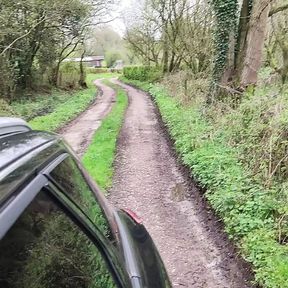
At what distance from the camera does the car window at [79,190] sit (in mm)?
1681

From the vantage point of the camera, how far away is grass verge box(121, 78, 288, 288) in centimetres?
413

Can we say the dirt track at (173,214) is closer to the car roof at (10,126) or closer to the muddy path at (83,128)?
the muddy path at (83,128)

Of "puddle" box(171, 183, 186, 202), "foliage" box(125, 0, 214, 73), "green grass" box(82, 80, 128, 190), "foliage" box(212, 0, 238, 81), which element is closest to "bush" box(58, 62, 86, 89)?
"foliage" box(125, 0, 214, 73)

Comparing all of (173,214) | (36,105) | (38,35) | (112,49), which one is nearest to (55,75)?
(38,35)

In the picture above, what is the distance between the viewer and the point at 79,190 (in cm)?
193

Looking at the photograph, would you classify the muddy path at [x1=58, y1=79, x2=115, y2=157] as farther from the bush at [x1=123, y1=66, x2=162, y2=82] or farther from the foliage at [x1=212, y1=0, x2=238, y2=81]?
the bush at [x1=123, y1=66, x2=162, y2=82]

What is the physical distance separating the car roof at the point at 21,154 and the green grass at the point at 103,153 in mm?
4159

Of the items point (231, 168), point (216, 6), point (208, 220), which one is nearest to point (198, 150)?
point (231, 168)

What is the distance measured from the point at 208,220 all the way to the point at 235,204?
0.60 meters

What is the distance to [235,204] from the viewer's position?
5.50 metres

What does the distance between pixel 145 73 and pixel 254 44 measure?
82.0 ft

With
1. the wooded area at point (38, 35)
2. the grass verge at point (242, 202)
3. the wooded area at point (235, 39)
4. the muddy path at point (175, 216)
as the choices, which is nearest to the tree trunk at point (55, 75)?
the wooded area at point (38, 35)

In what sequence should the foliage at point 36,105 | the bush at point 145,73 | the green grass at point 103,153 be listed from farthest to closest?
the bush at point 145,73 < the foliage at point 36,105 < the green grass at point 103,153

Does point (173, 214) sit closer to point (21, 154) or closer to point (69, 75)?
point (21, 154)
